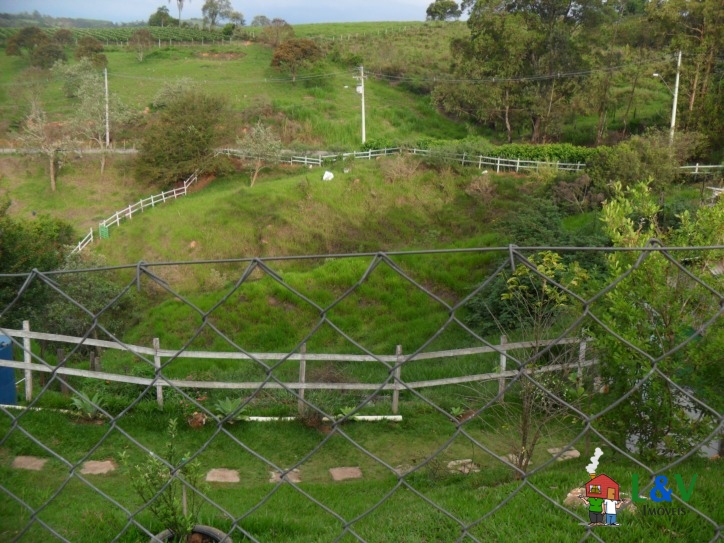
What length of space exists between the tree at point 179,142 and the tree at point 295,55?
29.6 feet

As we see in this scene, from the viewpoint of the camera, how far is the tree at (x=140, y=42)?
32469 millimetres

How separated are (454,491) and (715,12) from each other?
18.6 metres

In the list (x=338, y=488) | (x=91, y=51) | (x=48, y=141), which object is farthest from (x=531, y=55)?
(x=91, y=51)

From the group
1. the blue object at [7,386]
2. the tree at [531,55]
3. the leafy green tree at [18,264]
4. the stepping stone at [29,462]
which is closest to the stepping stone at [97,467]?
the stepping stone at [29,462]

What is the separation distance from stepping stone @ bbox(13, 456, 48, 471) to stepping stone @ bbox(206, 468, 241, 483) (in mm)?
1249

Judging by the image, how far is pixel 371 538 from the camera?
2906 millimetres

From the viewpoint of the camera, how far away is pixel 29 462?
480cm

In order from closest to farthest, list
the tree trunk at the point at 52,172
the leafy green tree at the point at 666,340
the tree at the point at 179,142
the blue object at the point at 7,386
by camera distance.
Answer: the leafy green tree at the point at 666,340 < the blue object at the point at 7,386 < the tree at the point at 179,142 < the tree trunk at the point at 52,172

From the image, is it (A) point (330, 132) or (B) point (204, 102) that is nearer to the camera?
(B) point (204, 102)

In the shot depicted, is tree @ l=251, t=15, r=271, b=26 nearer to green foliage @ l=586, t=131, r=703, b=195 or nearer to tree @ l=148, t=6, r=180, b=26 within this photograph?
tree @ l=148, t=6, r=180, b=26

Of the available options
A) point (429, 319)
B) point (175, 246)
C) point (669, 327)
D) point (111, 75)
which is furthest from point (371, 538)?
point (111, 75)

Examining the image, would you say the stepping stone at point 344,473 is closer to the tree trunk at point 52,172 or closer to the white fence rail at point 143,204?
the white fence rail at point 143,204

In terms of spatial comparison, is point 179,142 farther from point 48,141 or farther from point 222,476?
point 222,476

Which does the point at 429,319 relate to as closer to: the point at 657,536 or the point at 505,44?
the point at 657,536
